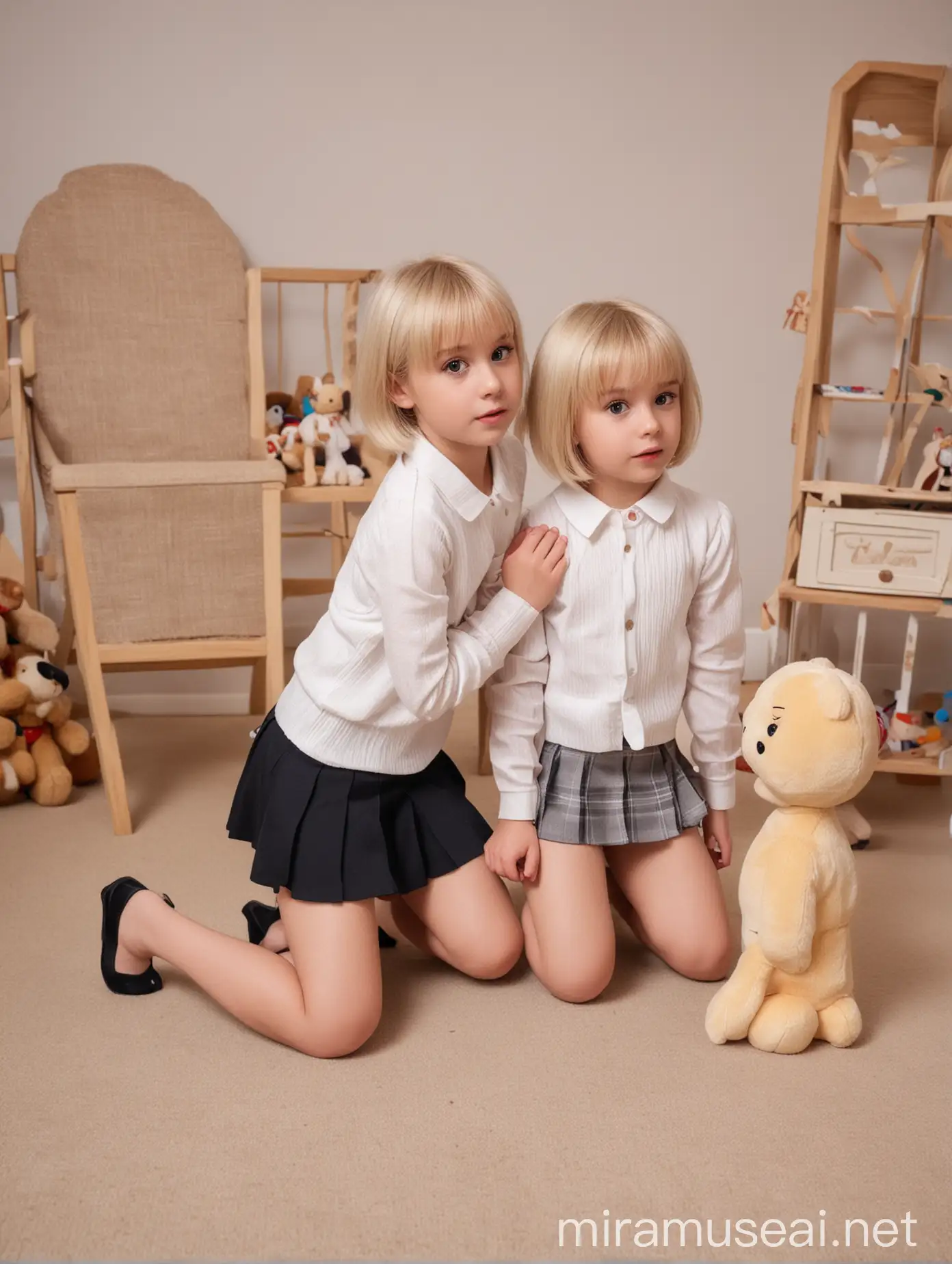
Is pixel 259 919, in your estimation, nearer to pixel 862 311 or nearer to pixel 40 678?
pixel 40 678

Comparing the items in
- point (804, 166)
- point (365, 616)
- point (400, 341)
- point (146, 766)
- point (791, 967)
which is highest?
point (804, 166)

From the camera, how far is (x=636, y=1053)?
51.0 inches

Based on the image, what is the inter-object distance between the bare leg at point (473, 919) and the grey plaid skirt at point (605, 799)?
0.10 metres

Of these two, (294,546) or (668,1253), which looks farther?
(294,546)

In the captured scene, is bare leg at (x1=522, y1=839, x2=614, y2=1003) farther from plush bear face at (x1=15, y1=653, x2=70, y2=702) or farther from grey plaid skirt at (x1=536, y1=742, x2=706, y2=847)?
plush bear face at (x1=15, y1=653, x2=70, y2=702)

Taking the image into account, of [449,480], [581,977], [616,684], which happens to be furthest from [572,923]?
[449,480]

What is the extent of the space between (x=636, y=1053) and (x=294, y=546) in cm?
172

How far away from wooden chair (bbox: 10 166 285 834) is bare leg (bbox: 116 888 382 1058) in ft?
2.15

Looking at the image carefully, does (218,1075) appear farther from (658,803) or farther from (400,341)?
(400,341)

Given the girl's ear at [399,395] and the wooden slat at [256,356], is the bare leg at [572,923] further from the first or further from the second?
the wooden slat at [256,356]

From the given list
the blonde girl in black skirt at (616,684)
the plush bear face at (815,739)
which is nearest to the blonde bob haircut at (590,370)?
the blonde girl in black skirt at (616,684)

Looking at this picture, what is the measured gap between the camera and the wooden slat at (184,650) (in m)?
1.94

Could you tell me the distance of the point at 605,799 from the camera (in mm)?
1414

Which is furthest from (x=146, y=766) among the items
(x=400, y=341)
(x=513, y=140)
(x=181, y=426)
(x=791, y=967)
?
(x=513, y=140)
